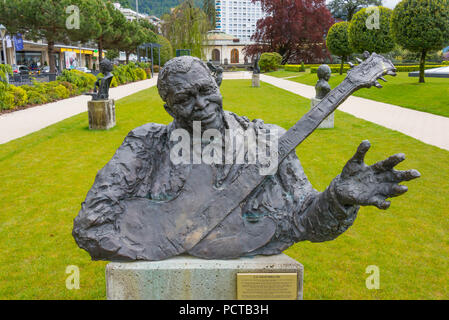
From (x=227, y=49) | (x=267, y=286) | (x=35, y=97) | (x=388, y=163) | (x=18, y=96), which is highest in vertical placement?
(x=227, y=49)

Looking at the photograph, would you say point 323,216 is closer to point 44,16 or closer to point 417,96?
point 417,96

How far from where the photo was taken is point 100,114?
10.6 m

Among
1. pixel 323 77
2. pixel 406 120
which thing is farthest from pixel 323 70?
pixel 406 120

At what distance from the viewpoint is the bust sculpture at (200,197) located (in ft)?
7.29

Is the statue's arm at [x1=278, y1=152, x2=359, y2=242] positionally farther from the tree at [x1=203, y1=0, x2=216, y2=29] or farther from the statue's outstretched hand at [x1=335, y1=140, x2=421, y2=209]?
the tree at [x1=203, y1=0, x2=216, y2=29]

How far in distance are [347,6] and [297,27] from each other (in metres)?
8.83

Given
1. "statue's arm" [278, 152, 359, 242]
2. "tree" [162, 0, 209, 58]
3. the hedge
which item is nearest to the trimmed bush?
the hedge

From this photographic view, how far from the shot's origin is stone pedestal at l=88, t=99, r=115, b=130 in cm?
Answer: 1048

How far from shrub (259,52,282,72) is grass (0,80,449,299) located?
96.5 feet

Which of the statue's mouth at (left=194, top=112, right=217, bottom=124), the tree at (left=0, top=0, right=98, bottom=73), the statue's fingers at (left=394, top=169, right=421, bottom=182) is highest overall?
the tree at (left=0, top=0, right=98, bottom=73)

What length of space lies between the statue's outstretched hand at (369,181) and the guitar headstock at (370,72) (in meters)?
0.53

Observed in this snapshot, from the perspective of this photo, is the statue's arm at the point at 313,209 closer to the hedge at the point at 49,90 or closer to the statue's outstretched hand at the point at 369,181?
the statue's outstretched hand at the point at 369,181

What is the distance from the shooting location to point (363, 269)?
4.01m

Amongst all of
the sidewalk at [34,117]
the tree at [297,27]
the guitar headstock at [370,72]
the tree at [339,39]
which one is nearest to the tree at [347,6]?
the tree at [297,27]
